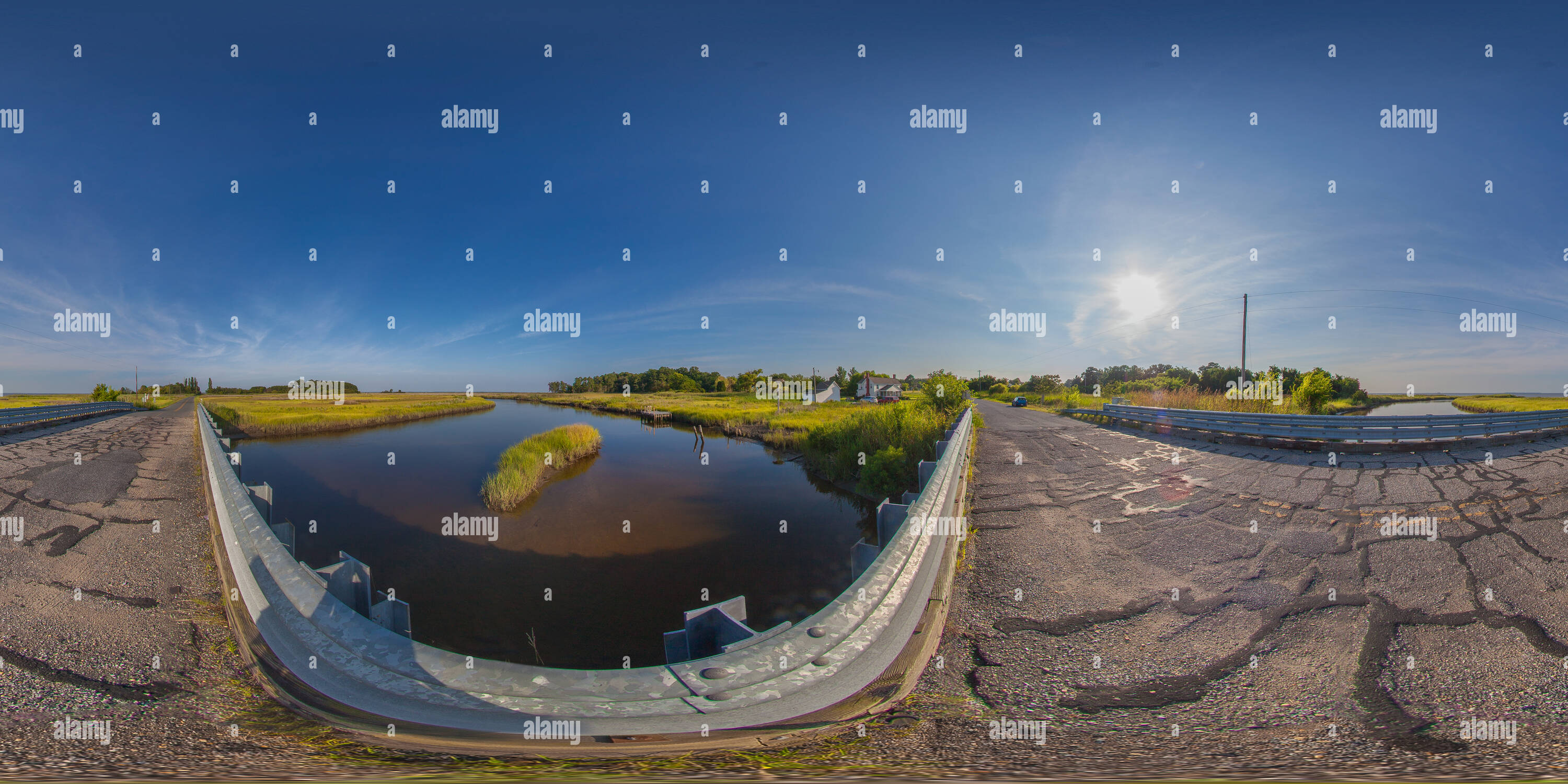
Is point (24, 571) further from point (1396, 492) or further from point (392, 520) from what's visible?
point (1396, 492)

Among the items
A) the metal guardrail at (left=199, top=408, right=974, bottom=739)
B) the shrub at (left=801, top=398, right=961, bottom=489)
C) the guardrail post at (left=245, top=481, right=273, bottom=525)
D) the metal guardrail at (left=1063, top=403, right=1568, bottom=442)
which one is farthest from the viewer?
the shrub at (left=801, top=398, right=961, bottom=489)

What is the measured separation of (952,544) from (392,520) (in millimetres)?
14551

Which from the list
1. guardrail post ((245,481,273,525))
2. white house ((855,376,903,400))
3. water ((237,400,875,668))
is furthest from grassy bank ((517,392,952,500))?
white house ((855,376,903,400))

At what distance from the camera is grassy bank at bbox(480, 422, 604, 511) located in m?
14.3

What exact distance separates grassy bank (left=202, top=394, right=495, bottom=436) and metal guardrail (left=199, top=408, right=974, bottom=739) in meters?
41.3

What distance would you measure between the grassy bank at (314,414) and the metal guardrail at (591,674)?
4131 centimetres

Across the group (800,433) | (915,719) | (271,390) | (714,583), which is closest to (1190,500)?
(915,719)

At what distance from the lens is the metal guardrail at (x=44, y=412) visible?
1762cm

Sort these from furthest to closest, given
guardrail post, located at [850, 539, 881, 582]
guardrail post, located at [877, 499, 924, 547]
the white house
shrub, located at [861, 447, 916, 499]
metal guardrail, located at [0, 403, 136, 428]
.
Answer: the white house → metal guardrail, located at [0, 403, 136, 428] → shrub, located at [861, 447, 916, 499] → guardrail post, located at [877, 499, 924, 547] → guardrail post, located at [850, 539, 881, 582]

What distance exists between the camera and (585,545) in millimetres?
10586

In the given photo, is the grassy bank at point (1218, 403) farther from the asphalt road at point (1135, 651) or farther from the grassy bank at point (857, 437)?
the asphalt road at point (1135, 651)

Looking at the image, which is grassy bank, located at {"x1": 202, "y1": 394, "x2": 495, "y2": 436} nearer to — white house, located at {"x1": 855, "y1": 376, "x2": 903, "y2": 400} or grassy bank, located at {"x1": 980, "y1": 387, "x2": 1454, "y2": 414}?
grassy bank, located at {"x1": 980, "y1": 387, "x2": 1454, "y2": 414}

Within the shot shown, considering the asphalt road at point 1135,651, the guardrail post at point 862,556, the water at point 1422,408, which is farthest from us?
the water at point 1422,408

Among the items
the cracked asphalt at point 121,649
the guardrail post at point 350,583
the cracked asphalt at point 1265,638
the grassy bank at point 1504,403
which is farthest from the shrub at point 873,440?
the grassy bank at point 1504,403
